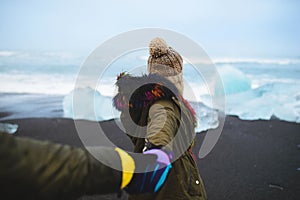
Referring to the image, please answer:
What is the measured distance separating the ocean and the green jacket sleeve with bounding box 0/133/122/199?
1.98 metres

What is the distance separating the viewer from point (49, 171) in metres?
0.39

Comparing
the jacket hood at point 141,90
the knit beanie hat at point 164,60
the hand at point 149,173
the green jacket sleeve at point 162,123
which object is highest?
the knit beanie hat at point 164,60

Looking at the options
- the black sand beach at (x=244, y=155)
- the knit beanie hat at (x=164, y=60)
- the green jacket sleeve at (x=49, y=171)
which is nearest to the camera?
the green jacket sleeve at (x=49, y=171)

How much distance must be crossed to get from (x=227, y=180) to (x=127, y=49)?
1.35 meters

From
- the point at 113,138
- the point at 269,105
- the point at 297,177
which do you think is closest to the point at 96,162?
the point at 297,177

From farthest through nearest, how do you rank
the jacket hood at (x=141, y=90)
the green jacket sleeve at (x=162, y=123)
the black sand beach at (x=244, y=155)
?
the black sand beach at (x=244, y=155) → the jacket hood at (x=141, y=90) → the green jacket sleeve at (x=162, y=123)

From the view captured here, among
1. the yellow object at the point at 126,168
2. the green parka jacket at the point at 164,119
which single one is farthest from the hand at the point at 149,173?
the green parka jacket at the point at 164,119

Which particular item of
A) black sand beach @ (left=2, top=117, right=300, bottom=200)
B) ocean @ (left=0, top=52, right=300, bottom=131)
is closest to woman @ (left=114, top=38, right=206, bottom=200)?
black sand beach @ (left=2, top=117, right=300, bottom=200)

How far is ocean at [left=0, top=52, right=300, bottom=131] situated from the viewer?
3296 millimetres

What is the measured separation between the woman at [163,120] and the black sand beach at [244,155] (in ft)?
3.25

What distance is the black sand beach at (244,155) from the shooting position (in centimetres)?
182

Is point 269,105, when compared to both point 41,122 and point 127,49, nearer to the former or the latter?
point 41,122

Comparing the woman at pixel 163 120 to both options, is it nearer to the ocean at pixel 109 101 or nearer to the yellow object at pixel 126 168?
the yellow object at pixel 126 168

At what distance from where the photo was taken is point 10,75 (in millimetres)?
4578
